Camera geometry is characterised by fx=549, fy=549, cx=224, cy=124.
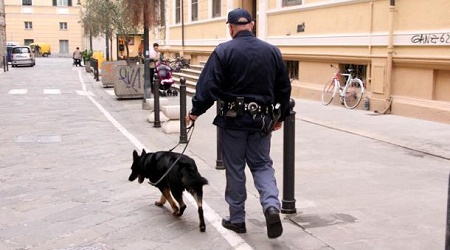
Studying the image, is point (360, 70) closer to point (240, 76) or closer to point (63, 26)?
point (240, 76)

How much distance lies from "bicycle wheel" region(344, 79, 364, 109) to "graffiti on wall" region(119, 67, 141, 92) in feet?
22.5

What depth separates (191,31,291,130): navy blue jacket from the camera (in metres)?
4.55

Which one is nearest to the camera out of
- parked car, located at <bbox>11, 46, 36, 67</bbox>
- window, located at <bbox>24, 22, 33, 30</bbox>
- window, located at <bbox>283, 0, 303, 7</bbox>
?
window, located at <bbox>283, 0, 303, 7</bbox>

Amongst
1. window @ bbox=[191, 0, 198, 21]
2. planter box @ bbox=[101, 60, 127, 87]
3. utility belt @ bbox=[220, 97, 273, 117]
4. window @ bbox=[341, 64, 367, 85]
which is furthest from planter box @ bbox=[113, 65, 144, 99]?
utility belt @ bbox=[220, 97, 273, 117]

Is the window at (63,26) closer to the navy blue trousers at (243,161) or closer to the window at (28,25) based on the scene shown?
the window at (28,25)

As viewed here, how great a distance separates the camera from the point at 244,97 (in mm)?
4574

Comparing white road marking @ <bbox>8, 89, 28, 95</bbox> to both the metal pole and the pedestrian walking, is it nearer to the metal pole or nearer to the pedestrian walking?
the metal pole

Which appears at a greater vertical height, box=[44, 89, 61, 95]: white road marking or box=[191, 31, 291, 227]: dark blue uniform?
box=[191, 31, 291, 227]: dark blue uniform

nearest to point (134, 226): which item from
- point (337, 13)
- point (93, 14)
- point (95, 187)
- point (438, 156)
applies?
point (95, 187)

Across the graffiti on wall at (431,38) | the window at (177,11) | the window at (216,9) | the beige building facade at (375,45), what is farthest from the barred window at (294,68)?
the window at (177,11)

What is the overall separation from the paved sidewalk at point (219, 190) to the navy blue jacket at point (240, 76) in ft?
3.83

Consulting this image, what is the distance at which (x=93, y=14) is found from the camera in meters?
30.8

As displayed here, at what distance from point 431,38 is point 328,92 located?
3.87m

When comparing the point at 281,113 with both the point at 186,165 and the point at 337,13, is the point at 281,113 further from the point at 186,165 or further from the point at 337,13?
the point at 337,13
